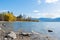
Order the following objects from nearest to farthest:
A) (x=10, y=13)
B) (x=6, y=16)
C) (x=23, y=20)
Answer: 1. (x=6, y=16)
2. (x=10, y=13)
3. (x=23, y=20)

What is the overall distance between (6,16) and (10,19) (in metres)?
2.91

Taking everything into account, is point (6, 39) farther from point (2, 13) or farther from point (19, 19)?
point (19, 19)

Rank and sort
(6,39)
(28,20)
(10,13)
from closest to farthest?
1. (6,39)
2. (10,13)
3. (28,20)

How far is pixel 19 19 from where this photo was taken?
61844mm

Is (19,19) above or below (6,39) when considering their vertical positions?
below

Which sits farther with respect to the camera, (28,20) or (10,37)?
(28,20)

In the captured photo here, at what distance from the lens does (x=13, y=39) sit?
10039mm

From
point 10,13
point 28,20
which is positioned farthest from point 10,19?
point 28,20

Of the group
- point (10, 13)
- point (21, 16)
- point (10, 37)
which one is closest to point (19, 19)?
point (21, 16)

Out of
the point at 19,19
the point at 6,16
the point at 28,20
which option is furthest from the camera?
the point at 28,20

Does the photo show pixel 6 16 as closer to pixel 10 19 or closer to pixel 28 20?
pixel 10 19

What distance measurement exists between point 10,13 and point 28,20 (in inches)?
724

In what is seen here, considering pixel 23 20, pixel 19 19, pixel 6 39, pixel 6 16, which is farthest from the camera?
pixel 23 20

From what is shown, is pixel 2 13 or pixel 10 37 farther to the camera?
pixel 2 13
